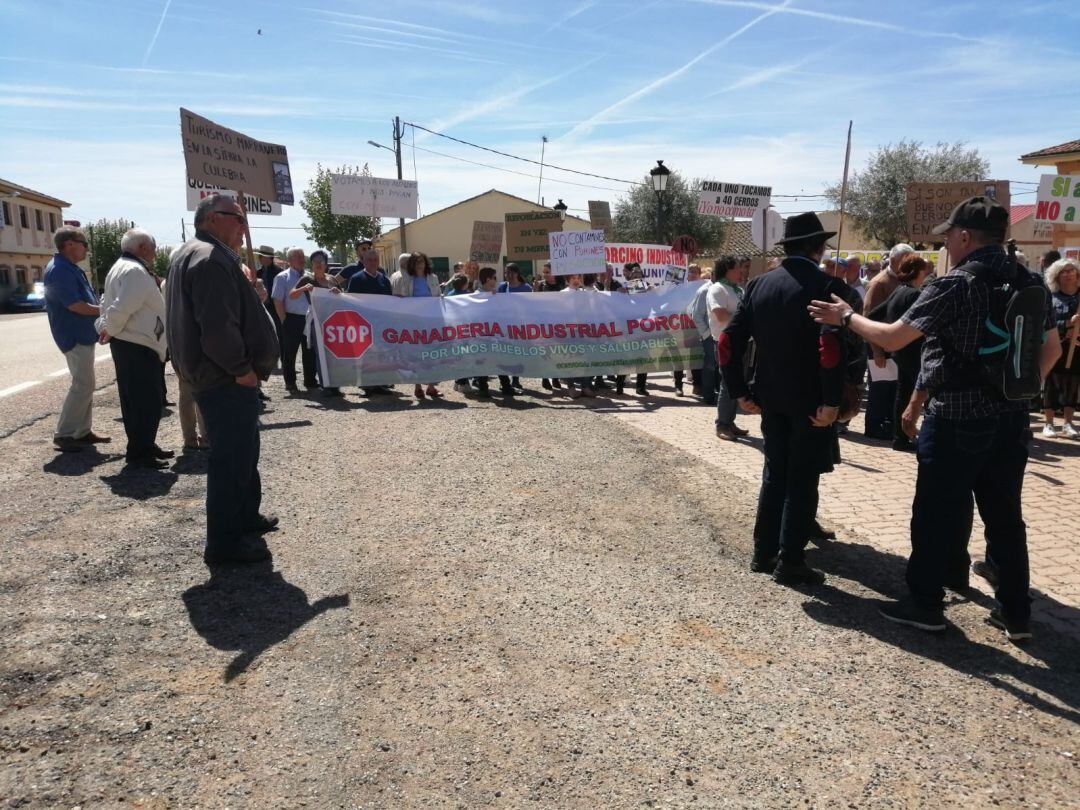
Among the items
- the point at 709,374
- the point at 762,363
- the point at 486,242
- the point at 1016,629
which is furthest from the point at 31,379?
the point at 1016,629

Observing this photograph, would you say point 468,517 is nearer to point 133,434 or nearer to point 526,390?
point 133,434

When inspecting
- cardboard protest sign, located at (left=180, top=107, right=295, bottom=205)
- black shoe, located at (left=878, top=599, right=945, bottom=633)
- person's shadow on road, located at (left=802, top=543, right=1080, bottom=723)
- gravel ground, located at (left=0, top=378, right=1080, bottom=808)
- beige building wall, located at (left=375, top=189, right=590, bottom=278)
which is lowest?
person's shadow on road, located at (left=802, top=543, right=1080, bottom=723)

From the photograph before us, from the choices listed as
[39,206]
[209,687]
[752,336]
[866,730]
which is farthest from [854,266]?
[39,206]

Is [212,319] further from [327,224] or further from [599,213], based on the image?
[327,224]

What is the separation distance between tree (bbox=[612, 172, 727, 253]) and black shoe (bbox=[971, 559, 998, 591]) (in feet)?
137

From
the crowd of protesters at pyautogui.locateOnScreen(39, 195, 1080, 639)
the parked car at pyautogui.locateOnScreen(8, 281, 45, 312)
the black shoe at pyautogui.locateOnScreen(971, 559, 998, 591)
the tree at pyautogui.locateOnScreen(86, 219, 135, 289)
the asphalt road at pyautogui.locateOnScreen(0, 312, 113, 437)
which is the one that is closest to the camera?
the crowd of protesters at pyautogui.locateOnScreen(39, 195, 1080, 639)

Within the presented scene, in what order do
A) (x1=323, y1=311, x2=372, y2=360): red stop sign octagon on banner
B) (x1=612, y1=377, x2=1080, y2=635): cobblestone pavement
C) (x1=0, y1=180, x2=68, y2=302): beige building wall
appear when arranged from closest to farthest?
1. (x1=612, y1=377, x2=1080, y2=635): cobblestone pavement
2. (x1=323, y1=311, x2=372, y2=360): red stop sign octagon on banner
3. (x1=0, y1=180, x2=68, y2=302): beige building wall

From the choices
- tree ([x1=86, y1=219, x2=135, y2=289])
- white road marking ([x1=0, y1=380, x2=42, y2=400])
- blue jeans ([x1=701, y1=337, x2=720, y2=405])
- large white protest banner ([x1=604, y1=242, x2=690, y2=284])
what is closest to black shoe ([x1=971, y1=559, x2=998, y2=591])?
blue jeans ([x1=701, y1=337, x2=720, y2=405])

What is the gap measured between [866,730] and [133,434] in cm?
614

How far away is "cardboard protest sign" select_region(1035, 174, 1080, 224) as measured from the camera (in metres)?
11.4

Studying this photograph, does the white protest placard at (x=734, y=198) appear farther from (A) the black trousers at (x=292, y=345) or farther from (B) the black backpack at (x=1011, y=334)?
(B) the black backpack at (x=1011, y=334)

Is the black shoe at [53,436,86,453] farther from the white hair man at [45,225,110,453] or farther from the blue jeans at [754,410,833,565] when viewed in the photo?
the blue jeans at [754,410,833,565]

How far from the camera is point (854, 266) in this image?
11852 mm

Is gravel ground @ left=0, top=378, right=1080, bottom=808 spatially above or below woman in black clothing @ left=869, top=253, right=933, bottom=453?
below
